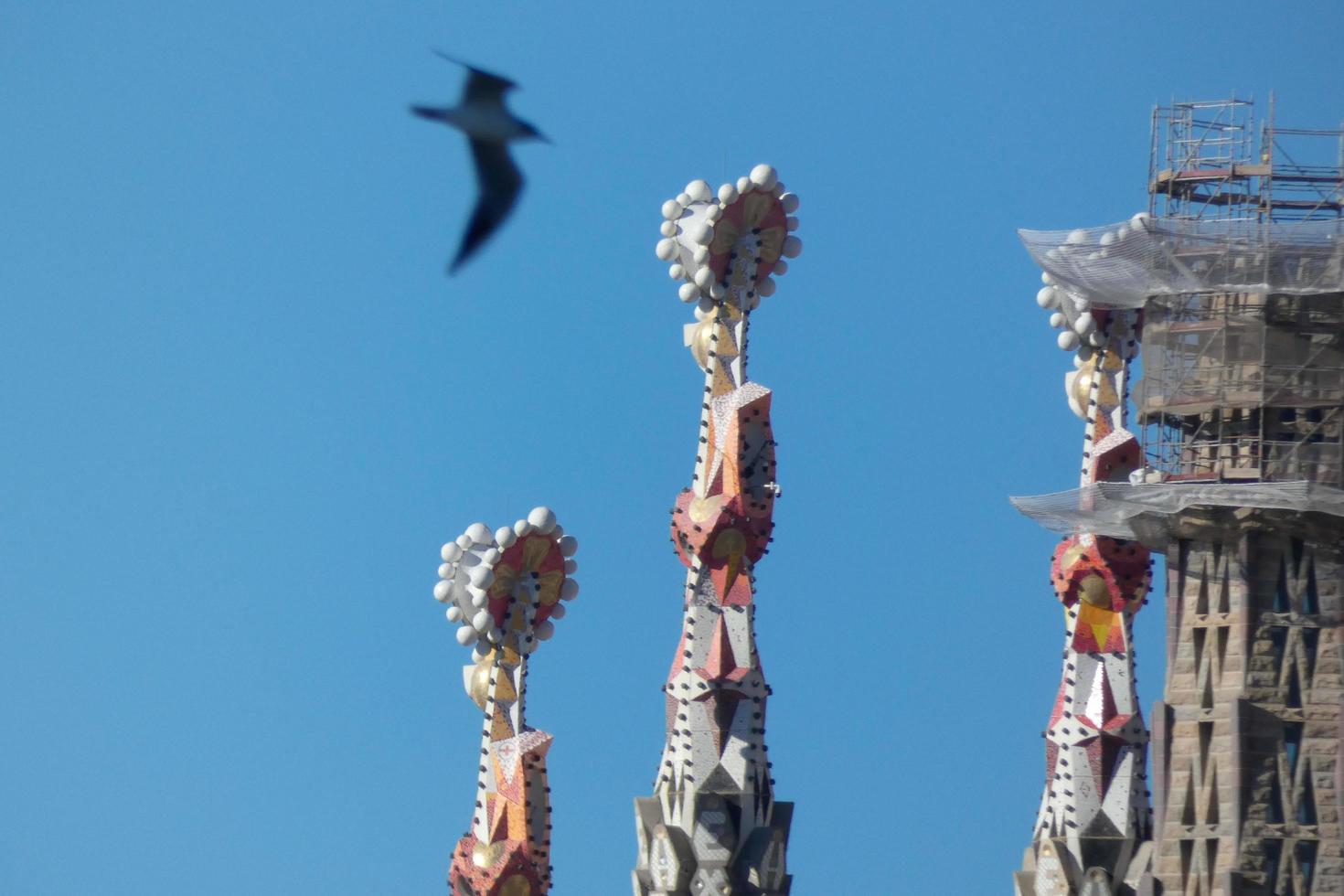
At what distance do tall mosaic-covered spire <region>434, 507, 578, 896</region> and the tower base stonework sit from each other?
908cm

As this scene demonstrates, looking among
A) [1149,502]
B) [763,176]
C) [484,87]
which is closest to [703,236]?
[763,176]

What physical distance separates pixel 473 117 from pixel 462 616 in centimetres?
2568

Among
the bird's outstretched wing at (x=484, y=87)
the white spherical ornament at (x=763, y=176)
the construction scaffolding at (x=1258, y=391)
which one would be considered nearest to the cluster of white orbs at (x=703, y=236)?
the white spherical ornament at (x=763, y=176)

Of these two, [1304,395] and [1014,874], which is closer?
[1304,395]

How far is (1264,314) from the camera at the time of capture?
4119 centimetres

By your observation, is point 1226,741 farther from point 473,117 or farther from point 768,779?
point 473,117

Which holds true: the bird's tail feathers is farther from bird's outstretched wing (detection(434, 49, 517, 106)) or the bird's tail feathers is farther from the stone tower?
the stone tower

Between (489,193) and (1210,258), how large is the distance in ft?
79.2

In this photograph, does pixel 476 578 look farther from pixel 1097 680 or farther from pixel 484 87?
pixel 484 87

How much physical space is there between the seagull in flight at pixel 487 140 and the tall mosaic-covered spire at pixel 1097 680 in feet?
86.1

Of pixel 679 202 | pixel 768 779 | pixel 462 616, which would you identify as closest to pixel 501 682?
pixel 462 616

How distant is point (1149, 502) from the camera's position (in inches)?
1624

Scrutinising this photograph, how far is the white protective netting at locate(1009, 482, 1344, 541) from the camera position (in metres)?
40.2

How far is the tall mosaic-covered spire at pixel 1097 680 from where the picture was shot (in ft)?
150
